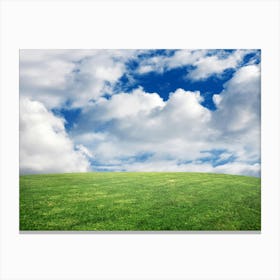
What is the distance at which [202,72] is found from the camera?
454 inches

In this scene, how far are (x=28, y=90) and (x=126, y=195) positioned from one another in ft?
17.7

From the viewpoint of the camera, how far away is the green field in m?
10.6

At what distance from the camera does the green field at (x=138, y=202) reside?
10.6 m

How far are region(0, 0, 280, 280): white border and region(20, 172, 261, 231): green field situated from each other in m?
0.36

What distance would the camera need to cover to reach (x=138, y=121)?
11.7 m
